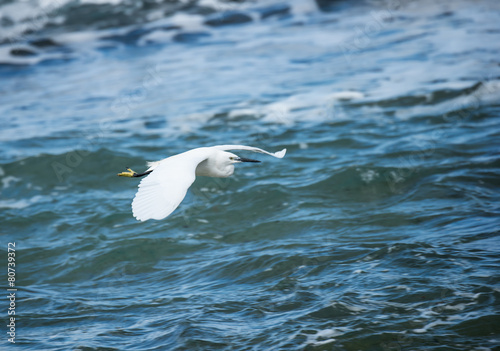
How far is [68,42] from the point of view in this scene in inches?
655

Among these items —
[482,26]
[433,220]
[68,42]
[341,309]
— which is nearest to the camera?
[341,309]

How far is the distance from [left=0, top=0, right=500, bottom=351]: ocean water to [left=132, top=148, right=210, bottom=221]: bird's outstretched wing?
1247 mm

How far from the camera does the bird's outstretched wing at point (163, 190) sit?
4137mm

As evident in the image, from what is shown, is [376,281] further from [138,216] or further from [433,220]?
[138,216]

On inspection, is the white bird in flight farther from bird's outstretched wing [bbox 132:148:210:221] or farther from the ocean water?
the ocean water

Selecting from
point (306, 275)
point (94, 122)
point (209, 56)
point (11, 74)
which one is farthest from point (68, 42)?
point (306, 275)

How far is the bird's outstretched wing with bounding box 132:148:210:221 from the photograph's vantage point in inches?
163

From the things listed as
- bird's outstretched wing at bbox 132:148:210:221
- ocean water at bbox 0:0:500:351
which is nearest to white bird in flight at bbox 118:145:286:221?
bird's outstretched wing at bbox 132:148:210:221

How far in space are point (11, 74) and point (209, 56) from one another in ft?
15.9

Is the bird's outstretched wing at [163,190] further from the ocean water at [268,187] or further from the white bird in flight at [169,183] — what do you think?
the ocean water at [268,187]

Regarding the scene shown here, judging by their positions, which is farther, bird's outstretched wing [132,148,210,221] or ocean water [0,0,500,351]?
ocean water [0,0,500,351]

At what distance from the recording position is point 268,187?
8141 mm

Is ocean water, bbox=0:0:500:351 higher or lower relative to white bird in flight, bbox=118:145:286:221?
lower

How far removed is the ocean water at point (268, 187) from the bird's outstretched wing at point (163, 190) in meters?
1.25
